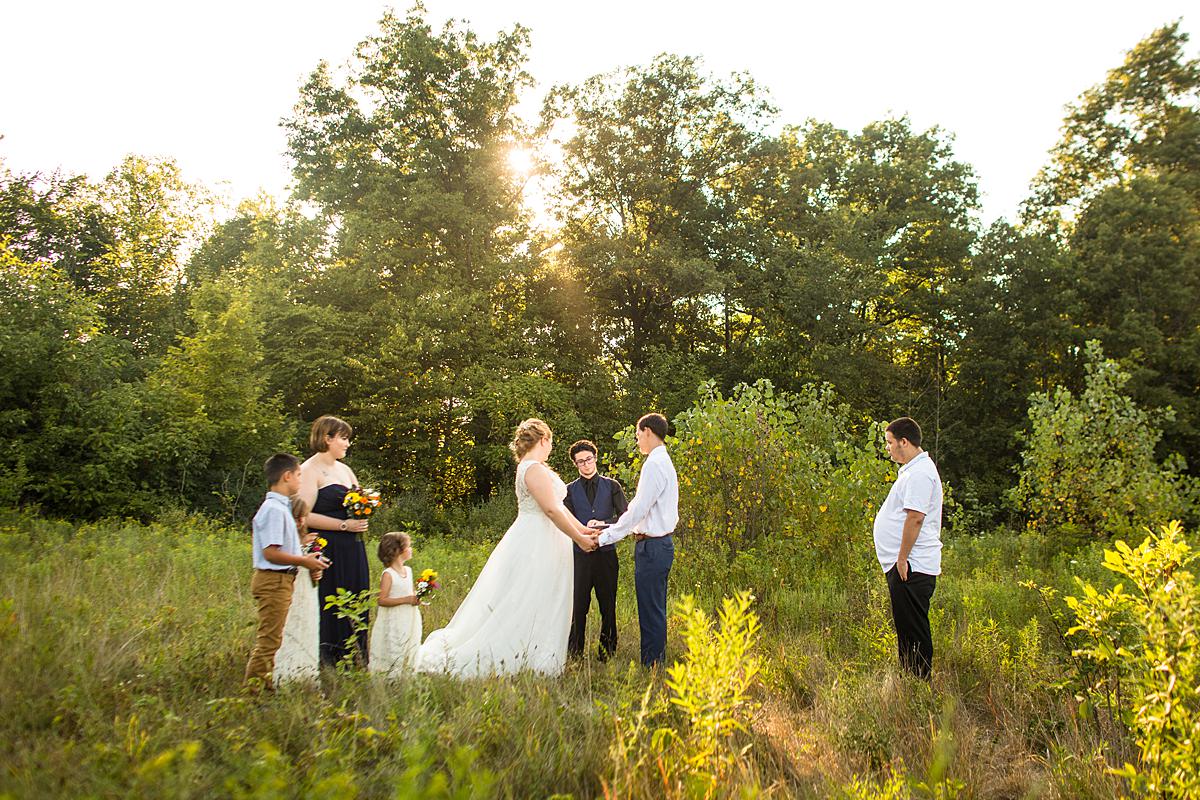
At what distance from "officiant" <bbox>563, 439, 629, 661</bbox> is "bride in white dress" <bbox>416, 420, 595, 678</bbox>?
0.22 metres

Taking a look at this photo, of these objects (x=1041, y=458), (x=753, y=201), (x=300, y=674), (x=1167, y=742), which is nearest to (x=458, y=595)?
(x=300, y=674)

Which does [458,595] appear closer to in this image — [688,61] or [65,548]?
[65,548]

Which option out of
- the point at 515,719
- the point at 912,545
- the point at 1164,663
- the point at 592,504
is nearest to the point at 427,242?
the point at 592,504

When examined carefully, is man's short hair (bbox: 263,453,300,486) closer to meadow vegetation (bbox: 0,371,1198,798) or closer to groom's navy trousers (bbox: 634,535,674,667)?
meadow vegetation (bbox: 0,371,1198,798)

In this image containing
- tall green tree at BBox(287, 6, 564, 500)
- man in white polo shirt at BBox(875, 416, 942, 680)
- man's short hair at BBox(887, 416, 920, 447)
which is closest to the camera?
man in white polo shirt at BBox(875, 416, 942, 680)

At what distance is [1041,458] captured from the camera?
45.7 feet

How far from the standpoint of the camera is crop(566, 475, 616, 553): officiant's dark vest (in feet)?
21.8

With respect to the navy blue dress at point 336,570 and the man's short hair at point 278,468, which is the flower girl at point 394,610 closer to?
the navy blue dress at point 336,570

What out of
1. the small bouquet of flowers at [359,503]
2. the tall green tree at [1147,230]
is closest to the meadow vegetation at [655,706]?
the small bouquet of flowers at [359,503]

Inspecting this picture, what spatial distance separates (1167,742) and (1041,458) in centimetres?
1188

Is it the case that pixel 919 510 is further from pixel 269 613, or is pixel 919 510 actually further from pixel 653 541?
pixel 269 613

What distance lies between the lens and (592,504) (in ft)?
21.9

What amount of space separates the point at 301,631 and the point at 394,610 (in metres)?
0.81

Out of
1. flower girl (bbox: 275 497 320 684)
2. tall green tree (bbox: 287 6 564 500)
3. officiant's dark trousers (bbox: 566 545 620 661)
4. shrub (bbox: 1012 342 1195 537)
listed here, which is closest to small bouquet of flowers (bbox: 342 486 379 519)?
flower girl (bbox: 275 497 320 684)
